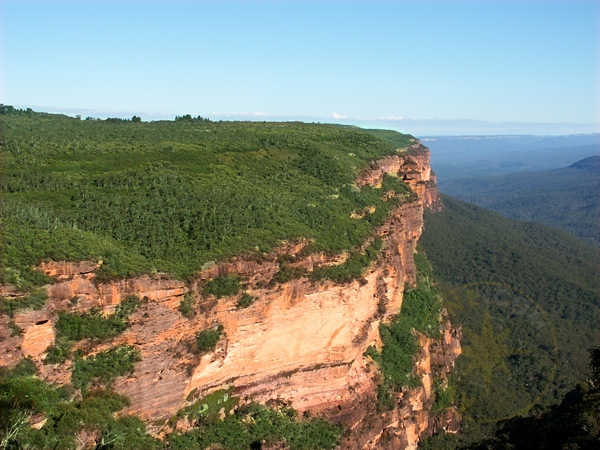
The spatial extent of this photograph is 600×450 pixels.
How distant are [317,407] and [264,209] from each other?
8597 mm

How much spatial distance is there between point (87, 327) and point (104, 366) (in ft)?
4.49

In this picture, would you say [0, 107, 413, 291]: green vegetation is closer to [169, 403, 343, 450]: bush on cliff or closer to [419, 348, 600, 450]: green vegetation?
[169, 403, 343, 450]: bush on cliff

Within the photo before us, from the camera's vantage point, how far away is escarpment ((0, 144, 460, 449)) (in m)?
17.3

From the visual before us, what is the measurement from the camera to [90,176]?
24.6 m

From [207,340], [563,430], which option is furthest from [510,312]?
[207,340]

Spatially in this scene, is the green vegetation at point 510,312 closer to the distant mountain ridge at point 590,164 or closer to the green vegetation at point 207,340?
the green vegetation at point 207,340

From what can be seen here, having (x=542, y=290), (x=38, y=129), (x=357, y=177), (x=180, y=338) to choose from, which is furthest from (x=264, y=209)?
(x=542, y=290)

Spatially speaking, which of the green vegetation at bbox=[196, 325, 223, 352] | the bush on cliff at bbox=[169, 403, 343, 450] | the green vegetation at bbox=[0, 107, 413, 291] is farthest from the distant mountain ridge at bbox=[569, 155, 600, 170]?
the green vegetation at bbox=[196, 325, 223, 352]

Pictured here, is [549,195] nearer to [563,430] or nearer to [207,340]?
[563,430]

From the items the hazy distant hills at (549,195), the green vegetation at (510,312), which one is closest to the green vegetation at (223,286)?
the green vegetation at (510,312)

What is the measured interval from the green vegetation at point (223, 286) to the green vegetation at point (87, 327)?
2.66m

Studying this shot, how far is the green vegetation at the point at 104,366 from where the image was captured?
17.2 metres

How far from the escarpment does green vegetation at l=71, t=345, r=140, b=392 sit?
0.82ft

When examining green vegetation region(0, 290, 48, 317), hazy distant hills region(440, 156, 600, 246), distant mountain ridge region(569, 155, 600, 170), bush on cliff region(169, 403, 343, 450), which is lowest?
hazy distant hills region(440, 156, 600, 246)
